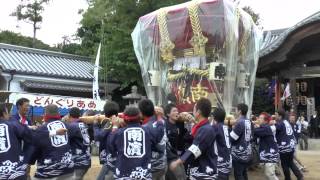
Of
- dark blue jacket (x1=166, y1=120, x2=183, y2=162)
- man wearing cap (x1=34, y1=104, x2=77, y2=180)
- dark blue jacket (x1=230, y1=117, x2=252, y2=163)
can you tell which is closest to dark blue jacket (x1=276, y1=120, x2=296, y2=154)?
dark blue jacket (x1=230, y1=117, x2=252, y2=163)

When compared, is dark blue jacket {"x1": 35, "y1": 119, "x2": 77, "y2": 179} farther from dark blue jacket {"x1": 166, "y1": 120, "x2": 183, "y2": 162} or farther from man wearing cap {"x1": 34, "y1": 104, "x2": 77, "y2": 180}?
dark blue jacket {"x1": 166, "y1": 120, "x2": 183, "y2": 162}

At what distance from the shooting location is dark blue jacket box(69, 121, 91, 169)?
7.82m

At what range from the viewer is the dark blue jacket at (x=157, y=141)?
6383mm

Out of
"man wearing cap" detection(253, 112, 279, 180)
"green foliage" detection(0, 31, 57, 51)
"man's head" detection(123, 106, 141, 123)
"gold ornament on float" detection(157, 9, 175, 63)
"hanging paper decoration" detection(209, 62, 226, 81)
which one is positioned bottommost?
"man wearing cap" detection(253, 112, 279, 180)

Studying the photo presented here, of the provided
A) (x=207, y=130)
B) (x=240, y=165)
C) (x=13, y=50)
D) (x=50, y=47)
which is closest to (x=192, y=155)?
(x=207, y=130)

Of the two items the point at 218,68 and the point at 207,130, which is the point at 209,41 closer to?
the point at 218,68

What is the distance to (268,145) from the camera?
31.0ft

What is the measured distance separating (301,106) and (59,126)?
1649 centimetres

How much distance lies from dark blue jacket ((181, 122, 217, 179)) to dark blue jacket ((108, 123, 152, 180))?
1.59ft

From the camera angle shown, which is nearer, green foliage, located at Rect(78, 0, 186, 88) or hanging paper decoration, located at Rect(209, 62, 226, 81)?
hanging paper decoration, located at Rect(209, 62, 226, 81)

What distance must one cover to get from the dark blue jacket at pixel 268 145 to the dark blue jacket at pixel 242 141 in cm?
59

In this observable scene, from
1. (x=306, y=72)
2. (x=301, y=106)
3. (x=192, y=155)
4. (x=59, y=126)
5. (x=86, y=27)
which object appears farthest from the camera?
(x=86, y=27)

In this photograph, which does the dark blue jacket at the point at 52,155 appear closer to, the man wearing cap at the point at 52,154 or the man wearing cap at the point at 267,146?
the man wearing cap at the point at 52,154

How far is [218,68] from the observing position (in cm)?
1010
